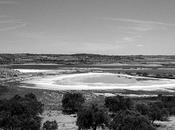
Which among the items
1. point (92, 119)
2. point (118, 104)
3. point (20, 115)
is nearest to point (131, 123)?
point (92, 119)

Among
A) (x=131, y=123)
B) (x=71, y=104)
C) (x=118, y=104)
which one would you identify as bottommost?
(x=71, y=104)

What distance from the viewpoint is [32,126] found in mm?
31875

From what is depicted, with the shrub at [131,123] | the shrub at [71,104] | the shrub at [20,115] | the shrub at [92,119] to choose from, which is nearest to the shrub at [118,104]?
the shrub at [71,104]

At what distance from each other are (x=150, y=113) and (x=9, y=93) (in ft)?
111

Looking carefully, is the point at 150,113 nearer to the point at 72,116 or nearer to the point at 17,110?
the point at 72,116

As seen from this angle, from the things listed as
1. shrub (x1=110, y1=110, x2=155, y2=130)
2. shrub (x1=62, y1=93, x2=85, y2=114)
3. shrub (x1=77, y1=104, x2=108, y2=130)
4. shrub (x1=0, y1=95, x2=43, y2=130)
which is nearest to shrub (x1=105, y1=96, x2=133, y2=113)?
shrub (x1=62, y1=93, x2=85, y2=114)

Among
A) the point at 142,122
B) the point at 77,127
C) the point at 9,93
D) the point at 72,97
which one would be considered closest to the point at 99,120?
the point at 77,127

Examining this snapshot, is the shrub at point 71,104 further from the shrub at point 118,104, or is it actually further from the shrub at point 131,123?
the shrub at point 131,123

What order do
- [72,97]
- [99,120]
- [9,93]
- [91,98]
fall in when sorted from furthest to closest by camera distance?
[9,93]
[91,98]
[72,97]
[99,120]

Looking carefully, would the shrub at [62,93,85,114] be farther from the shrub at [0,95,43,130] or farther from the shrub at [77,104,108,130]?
the shrub at [77,104,108,130]

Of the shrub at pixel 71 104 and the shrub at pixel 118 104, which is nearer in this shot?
the shrub at pixel 118 104

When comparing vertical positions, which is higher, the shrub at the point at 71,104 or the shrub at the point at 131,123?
the shrub at the point at 131,123

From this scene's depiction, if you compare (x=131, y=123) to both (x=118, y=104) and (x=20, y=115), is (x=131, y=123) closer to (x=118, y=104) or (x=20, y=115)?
(x=20, y=115)

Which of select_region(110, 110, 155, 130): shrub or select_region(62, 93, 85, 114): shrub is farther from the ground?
select_region(110, 110, 155, 130): shrub
